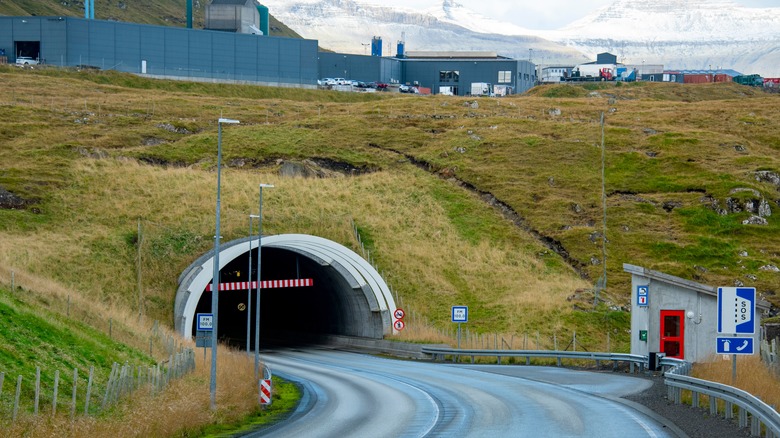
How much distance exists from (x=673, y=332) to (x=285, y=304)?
32.4 m

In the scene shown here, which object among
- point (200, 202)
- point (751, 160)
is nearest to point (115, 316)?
point (200, 202)

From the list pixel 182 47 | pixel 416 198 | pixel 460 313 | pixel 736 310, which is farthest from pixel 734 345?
pixel 182 47

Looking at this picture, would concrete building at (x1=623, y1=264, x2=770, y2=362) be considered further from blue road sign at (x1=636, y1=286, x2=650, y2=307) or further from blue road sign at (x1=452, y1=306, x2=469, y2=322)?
blue road sign at (x1=452, y1=306, x2=469, y2=322)

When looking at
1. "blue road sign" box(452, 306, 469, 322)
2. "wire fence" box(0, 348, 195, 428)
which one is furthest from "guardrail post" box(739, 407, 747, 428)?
"blue road sign" box(452, 306, 469, 322)

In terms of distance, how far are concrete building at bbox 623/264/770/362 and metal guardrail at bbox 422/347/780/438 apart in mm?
1571

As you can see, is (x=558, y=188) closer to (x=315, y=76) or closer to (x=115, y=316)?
(x=115, y=316)

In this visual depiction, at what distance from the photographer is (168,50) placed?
133250 mm

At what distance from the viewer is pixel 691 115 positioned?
10769cm

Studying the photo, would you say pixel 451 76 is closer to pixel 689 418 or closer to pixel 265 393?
pixel 265 393

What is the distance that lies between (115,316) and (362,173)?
135 ft

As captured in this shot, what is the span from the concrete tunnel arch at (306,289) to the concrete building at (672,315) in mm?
17311

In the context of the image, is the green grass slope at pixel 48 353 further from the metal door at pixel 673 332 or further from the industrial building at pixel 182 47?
the industrial building at pixel 182 47

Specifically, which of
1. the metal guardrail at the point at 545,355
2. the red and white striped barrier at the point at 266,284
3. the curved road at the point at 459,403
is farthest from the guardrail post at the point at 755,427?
the red and white striped barrier at the point at 266,284

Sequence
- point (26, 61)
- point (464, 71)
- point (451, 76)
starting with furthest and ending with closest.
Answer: point (451, 76) < point (464, 71) < point (26, 61)
